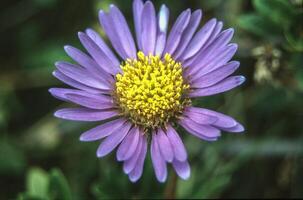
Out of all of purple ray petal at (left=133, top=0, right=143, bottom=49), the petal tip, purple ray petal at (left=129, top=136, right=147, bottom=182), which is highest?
purple ray petal at (left=133, top=0, right=143, bottom=49)

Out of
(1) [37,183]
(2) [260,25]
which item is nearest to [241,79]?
(2) [260,25]

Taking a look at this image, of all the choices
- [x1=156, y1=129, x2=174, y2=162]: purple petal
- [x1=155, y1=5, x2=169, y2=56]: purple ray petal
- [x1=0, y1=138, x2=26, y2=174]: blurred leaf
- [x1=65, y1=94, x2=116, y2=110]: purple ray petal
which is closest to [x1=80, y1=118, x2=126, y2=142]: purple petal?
[x1=65, y1=94, x2=116, y2=110]: purple ray petal

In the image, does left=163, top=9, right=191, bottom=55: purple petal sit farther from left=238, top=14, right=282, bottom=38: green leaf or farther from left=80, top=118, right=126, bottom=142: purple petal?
left=238, top=14, right=282, bottom=38: green leaf

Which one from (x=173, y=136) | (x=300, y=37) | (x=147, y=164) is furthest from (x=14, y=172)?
(x=300, y=37)

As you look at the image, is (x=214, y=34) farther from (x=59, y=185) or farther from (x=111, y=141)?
(x=59, y=185)

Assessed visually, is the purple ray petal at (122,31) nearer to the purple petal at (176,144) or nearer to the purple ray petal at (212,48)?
the purple ray petal at (212,48)

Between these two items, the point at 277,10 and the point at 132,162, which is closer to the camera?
the point at 132,162
